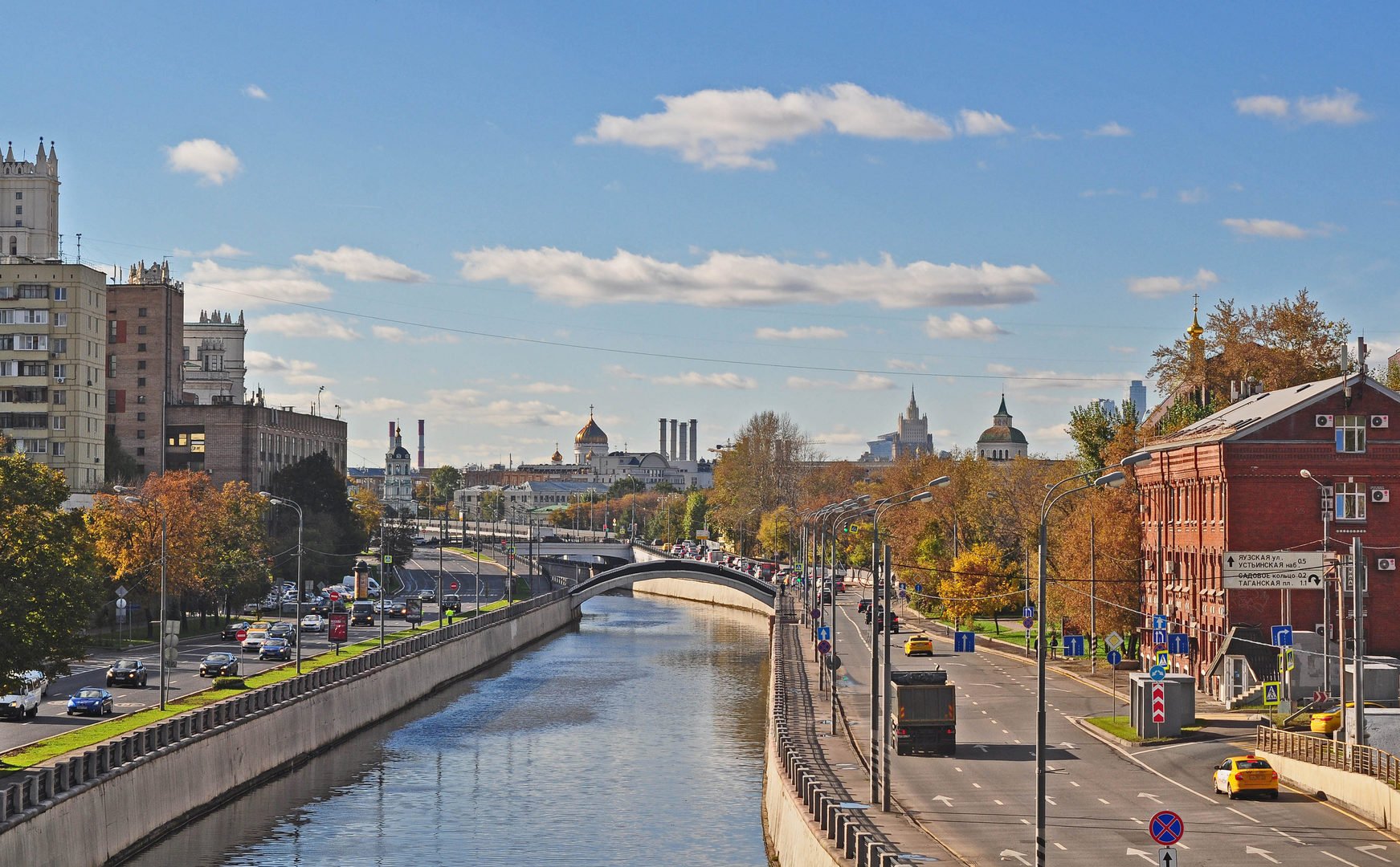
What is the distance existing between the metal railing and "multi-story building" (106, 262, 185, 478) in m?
132

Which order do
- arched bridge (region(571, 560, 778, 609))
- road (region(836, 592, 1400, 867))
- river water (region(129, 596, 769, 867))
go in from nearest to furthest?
Answer: 1. road (region(836, 592, 1400, 867))
2. river water (region(129, 596, 769, 867))
3. arched bridge (region(571, 560, 778, 609))

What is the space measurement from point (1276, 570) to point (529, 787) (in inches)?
1262

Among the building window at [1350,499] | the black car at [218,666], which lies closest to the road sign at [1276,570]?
the building window at [1350,499]

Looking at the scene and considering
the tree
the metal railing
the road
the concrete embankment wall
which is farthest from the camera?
the tree

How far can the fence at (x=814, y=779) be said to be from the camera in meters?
34.4

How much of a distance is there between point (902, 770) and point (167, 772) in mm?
22933

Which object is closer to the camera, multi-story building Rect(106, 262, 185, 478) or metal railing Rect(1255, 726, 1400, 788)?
metal railing Rect(1255, 726, 1400, 788)

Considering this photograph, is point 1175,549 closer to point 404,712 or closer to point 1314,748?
point 1314,748

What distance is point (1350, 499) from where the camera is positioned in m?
76.1

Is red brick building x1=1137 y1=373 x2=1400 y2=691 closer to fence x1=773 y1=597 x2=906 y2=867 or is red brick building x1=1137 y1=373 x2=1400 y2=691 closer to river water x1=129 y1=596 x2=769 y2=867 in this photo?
fence x1=773 y1=597 x2=906 y2=867

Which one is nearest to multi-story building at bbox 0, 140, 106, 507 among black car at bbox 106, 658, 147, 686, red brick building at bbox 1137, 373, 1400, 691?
black car at bbox 106, 658, 147, 686

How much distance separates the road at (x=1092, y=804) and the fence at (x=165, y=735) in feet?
72.2

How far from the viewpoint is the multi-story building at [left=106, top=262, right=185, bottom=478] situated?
169 m

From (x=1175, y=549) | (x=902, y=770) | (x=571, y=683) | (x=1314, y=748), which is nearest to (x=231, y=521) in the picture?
(x=571, y=683)
